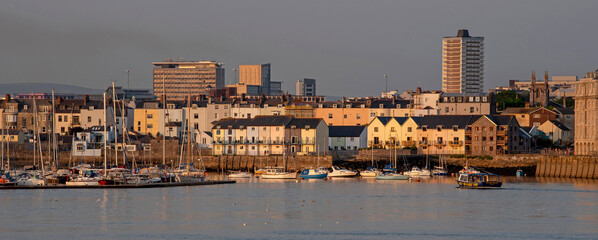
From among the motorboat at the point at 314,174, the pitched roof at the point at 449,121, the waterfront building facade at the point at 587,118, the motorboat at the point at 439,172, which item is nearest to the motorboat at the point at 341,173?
the motorboat at the point at 314,174

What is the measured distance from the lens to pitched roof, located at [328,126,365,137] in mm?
133625

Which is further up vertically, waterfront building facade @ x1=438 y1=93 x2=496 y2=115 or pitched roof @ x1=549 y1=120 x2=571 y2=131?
waterfront building facade @ x1=438 y1=93 x2=496 y2=115

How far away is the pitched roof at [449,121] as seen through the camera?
12706 cm

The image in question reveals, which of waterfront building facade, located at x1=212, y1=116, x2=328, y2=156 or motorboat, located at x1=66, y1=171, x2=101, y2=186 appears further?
waterfront building facade, located at x1=212, y1=116, x2=328, y2=156

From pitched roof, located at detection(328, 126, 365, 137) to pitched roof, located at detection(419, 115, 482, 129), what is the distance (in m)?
8.23

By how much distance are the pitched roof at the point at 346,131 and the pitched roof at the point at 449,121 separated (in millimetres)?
8232

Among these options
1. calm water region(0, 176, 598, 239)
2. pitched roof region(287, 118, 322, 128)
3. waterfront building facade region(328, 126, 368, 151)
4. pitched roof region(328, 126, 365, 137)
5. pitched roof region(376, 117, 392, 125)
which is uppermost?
pitched roof region(376, 117, 392, 125)

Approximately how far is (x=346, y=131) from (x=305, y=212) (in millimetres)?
64663

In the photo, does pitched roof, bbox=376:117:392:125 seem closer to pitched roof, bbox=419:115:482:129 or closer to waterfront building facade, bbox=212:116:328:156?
pitched roof, bbox=419:115:482:129

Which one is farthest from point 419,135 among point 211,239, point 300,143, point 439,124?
point 211,239

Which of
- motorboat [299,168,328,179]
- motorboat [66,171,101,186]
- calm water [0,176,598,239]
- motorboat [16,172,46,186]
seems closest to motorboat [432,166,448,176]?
motorboat [299,168,328,179]

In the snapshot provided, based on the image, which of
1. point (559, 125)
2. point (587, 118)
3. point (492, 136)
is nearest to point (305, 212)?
point (587, 118)

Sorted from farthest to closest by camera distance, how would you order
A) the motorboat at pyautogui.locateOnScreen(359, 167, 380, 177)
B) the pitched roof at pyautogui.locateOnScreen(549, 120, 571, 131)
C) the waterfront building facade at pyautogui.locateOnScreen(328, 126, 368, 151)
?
the pitched roof at pyautogui.locateOnScreen(549, 120, 571, 131)
the waterfront building facade at pyautogui.locateOnScreen(328, 126, 368, 151)
the motorboat at pyautogui.locateOnScreen(359, 167, 380, 177)

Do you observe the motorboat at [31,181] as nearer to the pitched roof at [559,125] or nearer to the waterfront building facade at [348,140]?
the waterfront building facade at [348,140]
